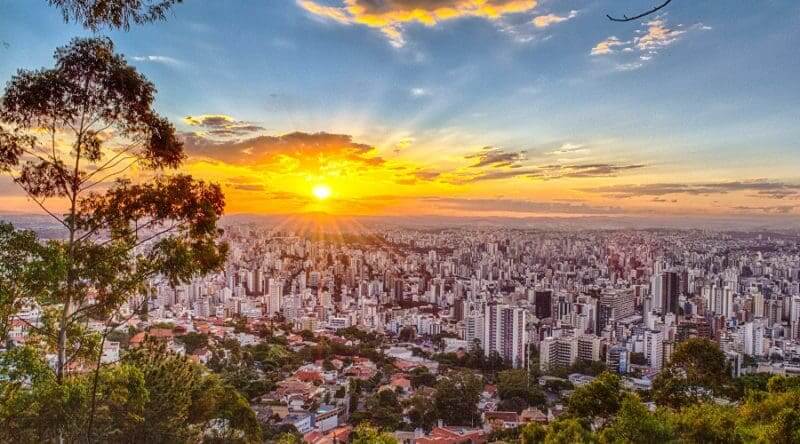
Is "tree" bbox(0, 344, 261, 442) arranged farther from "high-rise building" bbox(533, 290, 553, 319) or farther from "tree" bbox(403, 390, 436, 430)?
"high-rise building" bbox(533, 290, 553, 319)

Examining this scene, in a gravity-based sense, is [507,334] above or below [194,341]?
below

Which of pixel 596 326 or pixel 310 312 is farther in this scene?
pixel 310 312

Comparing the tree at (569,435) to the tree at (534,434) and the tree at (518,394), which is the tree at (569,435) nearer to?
the tree at (534,434)

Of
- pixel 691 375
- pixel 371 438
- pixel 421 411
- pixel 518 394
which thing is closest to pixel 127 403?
pixel 371 438

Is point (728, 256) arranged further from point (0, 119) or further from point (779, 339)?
point (0, 119)

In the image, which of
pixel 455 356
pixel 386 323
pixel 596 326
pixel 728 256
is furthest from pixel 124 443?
pixel 728 256

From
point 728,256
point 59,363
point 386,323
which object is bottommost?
point 386,323

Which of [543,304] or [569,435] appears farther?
[543,304]

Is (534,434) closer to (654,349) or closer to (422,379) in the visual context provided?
(422,379)
